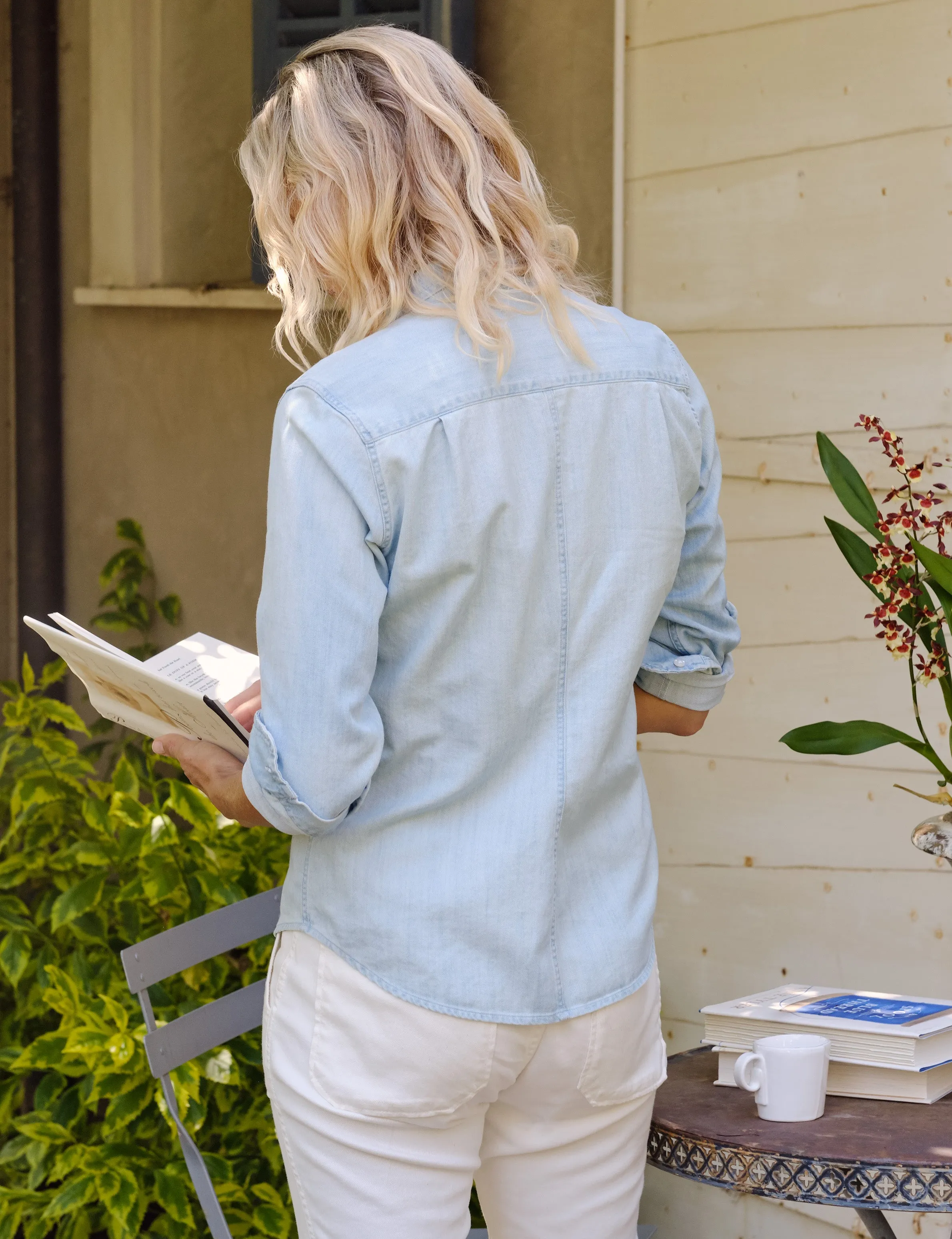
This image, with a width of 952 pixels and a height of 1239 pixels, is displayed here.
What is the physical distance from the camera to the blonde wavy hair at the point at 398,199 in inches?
47.1

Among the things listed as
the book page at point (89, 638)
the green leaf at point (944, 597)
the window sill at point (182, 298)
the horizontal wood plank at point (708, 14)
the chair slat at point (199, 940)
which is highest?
the horizontal wood plank at point (708, 14)

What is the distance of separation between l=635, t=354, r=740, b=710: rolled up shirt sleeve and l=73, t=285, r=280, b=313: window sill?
2.09 meters

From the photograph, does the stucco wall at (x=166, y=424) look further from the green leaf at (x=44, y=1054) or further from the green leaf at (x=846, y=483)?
the green leaf at (x=846, y=483)

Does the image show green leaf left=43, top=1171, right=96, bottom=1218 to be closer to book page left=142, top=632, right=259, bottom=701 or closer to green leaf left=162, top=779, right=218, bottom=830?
green leaf left=162, top=779, right=218, bottom=830

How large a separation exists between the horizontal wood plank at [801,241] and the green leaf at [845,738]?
0.72 metres

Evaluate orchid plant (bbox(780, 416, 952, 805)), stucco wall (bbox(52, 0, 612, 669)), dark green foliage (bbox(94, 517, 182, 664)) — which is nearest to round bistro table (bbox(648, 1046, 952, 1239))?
orchid plant (bbox(780, 416, 952, 805))

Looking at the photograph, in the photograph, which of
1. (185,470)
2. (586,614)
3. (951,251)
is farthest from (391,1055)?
(185,470)

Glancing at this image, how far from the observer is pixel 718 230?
236 centimetres

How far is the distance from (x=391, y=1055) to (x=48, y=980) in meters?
1.80

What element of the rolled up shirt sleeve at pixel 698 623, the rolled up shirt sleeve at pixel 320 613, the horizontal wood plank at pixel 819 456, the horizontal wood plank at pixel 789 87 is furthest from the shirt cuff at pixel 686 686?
the horizontal wood plank at pixel 789 87

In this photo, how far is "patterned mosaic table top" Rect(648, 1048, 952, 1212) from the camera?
4.30 feet

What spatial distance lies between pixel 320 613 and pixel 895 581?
29.0 inches

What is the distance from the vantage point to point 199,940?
1823 mm

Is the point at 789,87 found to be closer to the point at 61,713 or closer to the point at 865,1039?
the point at 865,1039
